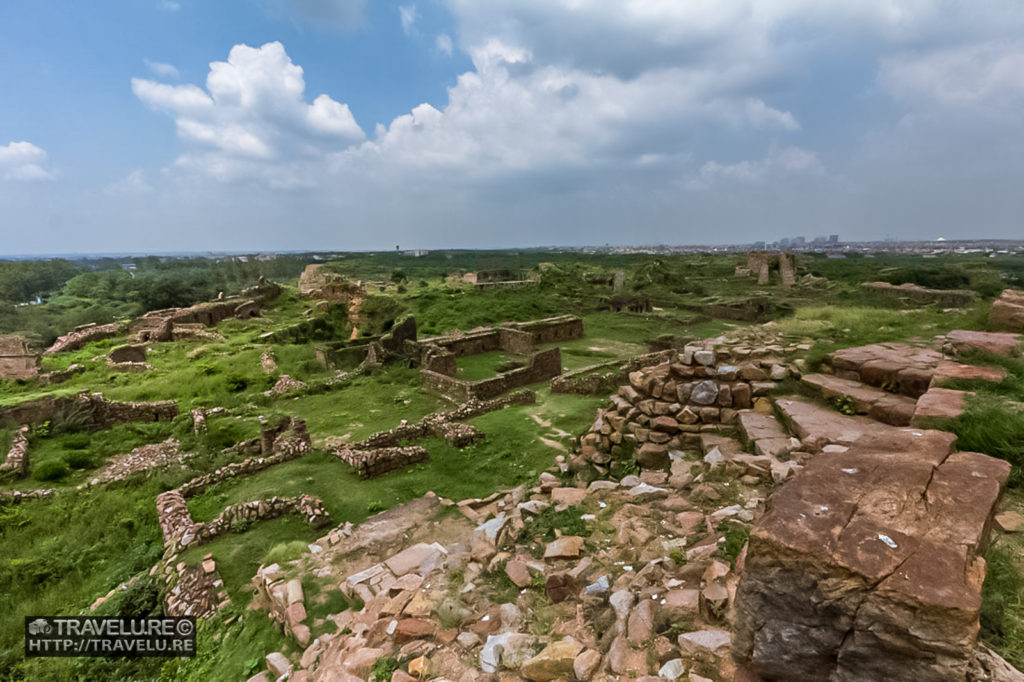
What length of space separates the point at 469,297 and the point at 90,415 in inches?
977

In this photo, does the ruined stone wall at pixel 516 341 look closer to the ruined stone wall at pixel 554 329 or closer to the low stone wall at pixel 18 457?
the ruined stone wall at pixel 554 329

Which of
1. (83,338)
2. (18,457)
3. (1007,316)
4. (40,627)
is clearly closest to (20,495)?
(18,457)

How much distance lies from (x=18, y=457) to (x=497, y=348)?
17349 millimetres

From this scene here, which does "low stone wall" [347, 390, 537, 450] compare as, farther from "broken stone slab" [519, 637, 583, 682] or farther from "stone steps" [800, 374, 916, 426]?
"broken stone slab" [519, 637, 583, 682]

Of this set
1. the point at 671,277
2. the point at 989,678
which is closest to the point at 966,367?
the point at 989,678

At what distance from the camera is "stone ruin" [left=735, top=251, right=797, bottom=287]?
45969 millimetres

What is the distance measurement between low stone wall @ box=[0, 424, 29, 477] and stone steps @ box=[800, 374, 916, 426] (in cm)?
1573

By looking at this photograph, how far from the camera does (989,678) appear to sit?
1735 millimetres

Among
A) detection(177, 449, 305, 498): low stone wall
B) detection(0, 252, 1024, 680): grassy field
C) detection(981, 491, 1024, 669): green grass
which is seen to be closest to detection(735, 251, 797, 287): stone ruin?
detection(0, 252, 1024, 680): grassy field

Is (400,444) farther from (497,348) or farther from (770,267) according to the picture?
(770,267)

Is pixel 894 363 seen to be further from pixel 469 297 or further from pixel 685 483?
pixel 469 297

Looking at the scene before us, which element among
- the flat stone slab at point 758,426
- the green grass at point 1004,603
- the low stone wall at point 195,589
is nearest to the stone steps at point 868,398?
the flat stone slab at point 758,426

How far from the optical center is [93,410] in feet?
42.7

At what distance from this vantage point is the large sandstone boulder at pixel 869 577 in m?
1.73
